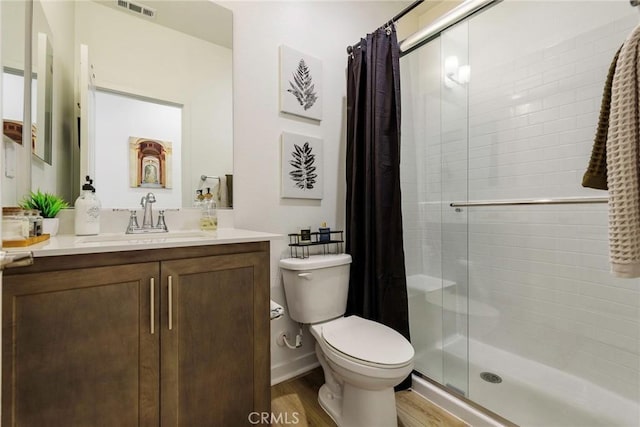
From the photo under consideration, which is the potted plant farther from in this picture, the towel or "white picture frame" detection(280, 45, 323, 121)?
the towel

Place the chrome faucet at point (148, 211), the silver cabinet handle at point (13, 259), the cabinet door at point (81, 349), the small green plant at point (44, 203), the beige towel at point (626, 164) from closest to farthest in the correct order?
the silver cabinet handle at point (13, 259), the beige towel at point (626, 164), the cabinet door at point (81, 349), the small green plant at point (44, 203), the chrome faucet at point (148, 211)

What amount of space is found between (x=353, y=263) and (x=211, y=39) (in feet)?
4.78

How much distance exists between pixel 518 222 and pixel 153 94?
2.20m

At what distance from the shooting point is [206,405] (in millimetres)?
958

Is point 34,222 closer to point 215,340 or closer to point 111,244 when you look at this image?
point 111,244

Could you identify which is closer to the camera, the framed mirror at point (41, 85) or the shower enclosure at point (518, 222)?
the framed mirror at point (41, 85)

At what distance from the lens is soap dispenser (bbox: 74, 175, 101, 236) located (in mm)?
1070

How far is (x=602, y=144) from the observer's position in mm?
670

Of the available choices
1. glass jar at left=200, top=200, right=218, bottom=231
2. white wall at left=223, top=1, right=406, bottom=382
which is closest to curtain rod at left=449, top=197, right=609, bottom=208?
white wall at left=223, top=1, right=406, bottom=382

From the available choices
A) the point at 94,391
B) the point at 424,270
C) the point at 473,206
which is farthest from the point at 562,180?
the point at 94,391

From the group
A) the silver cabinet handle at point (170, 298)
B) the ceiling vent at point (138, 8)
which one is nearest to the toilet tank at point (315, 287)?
the silver cabinet handle at point (170, 298)

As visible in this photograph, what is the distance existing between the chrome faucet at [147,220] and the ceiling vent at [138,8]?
2.73 feet

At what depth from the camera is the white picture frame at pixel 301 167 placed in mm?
1651

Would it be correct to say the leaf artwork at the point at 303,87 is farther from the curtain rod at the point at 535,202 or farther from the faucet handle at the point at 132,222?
the curtain rod at the point at 535,202
